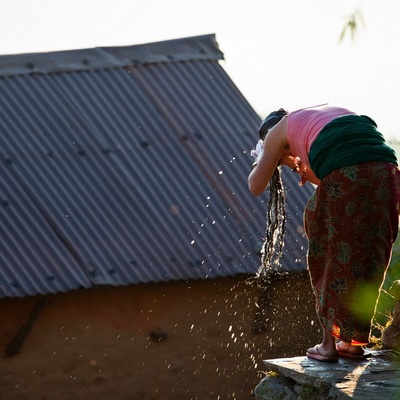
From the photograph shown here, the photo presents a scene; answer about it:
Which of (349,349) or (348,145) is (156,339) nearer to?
(349,349)

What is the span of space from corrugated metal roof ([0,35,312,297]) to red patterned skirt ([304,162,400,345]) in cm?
375

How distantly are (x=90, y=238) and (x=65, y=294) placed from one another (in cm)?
50

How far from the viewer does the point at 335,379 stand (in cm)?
452

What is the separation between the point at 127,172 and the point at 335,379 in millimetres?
4654

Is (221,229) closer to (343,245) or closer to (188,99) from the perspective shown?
(188,99)

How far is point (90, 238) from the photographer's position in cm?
853

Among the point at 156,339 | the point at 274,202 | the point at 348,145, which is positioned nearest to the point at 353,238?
the point at 348,145

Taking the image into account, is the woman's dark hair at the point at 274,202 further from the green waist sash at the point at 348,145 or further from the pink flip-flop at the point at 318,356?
the pink flip-flop at the point at 318,356

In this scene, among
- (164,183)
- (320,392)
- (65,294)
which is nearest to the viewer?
(320,392)

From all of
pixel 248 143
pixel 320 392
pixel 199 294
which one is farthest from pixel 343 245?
pixel 248 143

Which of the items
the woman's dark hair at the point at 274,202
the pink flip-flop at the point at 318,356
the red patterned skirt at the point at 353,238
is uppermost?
the woman's dark hair at the point at 274,202

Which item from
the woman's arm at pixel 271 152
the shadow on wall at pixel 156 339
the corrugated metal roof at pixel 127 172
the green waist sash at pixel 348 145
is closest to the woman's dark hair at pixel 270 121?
the woman's arm at pixel 271 152

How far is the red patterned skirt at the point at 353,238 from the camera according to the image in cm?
455

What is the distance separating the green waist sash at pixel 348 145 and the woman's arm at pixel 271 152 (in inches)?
7.7
